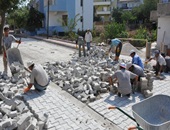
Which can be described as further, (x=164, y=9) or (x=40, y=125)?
(x=164, y=9)

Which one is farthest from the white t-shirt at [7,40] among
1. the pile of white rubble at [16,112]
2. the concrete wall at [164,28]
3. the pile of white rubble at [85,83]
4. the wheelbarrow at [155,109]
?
the concrete wall at [164,28]

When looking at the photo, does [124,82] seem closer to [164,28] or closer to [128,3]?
[164,28]

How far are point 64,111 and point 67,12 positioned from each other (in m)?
25.2

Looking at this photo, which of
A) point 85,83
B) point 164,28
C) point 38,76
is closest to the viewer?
point 38,76

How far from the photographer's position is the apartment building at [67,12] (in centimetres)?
2828

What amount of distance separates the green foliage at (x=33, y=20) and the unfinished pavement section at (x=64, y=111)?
25.1 m

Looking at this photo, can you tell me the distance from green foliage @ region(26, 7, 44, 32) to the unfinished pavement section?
25.1m

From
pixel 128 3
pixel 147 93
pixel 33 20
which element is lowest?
pixel 147 93

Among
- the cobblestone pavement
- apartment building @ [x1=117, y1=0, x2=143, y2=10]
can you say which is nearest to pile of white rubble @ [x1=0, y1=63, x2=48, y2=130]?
the cobblestone pavement

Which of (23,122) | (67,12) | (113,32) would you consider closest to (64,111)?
(23,122)

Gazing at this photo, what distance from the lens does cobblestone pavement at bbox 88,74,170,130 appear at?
479 centimetres

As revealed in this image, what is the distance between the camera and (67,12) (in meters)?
29.0

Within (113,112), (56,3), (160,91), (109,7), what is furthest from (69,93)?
(109,7)

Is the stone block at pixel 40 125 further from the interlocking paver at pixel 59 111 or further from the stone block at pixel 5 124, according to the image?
the stone block at pixel 5 124
